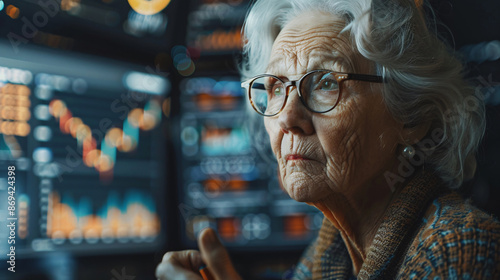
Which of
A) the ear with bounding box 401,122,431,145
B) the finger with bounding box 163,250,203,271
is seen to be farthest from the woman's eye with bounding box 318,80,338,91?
the finger with bounding box 163,250,203,271

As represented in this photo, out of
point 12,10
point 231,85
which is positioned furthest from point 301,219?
point 12,10

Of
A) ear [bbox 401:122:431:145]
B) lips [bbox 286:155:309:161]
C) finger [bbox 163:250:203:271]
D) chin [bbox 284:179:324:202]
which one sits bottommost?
finger [bbox 163:250:203:271]

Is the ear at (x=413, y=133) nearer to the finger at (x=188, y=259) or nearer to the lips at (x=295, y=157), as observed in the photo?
the lips at (x=295, y=157)

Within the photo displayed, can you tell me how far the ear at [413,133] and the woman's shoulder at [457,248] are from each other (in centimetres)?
23

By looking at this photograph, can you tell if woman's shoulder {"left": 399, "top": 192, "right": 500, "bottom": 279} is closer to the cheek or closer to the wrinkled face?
the wrinkled face

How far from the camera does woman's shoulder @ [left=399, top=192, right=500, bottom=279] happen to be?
3.19ft

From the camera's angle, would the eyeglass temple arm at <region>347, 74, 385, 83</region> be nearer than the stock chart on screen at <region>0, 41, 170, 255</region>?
Yes

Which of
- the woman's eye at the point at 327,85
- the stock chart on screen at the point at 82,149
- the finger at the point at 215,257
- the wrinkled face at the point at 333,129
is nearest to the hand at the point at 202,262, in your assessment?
the finger at the point at 215,257

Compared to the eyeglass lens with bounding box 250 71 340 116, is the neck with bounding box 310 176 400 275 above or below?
below

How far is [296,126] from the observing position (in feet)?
4.06

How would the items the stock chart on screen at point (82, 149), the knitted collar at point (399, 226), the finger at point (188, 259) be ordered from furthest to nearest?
the stock chart on screen at point (82, 149), the finger at point (188, 259), the knitted collar at point (399, 226)

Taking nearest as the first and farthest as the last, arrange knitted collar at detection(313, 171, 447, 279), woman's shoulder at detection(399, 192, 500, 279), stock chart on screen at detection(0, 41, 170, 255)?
1. woman's shoulder at detection(399, 192, 500, 279)
2. knitted collar at detection(313, 171, 447, 279)
3. stock chart on screen at detection(0, 41, 170, 255)

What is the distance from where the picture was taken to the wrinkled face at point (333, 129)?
1222 mm

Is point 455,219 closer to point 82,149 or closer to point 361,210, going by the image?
point 361,210
